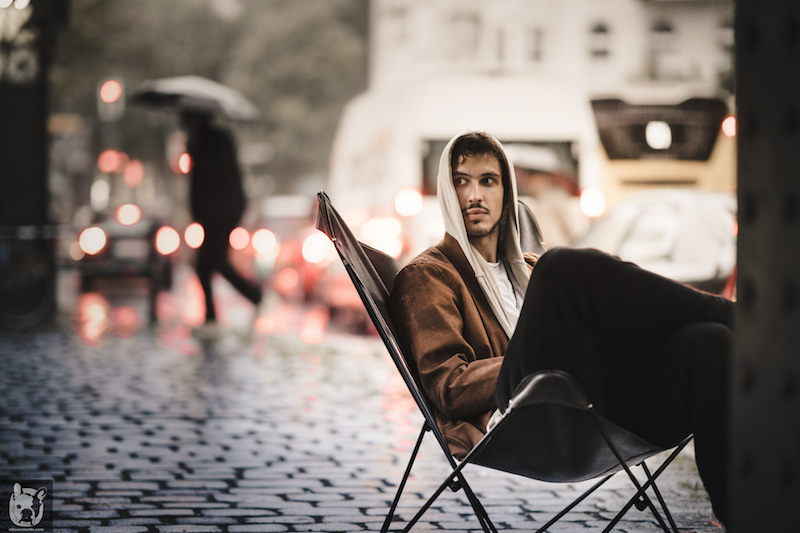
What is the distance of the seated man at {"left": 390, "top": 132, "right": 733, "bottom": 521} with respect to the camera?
2.70 m

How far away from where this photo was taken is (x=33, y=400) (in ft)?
22.8

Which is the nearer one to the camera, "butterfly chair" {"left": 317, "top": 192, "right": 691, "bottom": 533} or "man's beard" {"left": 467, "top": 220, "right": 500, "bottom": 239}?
"butterfly chair" {"left": 317, "top": 192, "right": 691, "bottom": 533}

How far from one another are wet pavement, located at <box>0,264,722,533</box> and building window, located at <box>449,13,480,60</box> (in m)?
12.0

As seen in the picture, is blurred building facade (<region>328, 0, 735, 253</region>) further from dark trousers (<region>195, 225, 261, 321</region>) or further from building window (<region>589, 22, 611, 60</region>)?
dark trousers (<region>195, 225, 261, 321</region>)

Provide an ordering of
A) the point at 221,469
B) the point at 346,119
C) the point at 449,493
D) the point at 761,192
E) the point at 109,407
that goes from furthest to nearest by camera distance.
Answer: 1. the point at 346,119
2. the point at 109,407
3. the point at 221,469
4. the point at 449,493
5. the point at 761,192

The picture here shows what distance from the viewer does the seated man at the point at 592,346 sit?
2.70m

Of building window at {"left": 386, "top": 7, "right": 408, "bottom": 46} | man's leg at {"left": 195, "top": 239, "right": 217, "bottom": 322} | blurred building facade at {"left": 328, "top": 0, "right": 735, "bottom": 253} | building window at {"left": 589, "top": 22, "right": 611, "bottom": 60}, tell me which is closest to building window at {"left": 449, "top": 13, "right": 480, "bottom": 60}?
building window at {"left": 386, "top": 7, "right": 408, "bottom": 46}

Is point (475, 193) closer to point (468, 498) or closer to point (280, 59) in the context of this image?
point (468, 498)

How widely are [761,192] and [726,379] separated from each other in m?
1.13

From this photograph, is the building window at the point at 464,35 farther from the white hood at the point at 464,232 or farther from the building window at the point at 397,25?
the white hood at the point at 464,232

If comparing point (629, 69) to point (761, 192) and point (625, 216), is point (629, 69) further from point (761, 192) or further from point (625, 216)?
point (761, 192)

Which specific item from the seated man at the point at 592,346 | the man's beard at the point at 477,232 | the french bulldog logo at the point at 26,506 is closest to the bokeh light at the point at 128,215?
the french bulldog logo at the point at 26,506

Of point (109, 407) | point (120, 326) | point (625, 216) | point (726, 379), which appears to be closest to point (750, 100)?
point (726, 379)

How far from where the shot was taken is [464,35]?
827 inches
